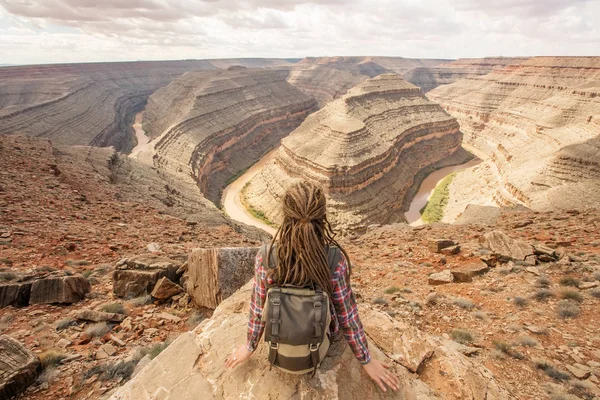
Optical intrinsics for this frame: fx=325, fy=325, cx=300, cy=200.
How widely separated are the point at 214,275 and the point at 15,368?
10.5 feet

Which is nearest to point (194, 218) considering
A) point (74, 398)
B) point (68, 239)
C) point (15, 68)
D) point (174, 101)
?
point (68, 239)

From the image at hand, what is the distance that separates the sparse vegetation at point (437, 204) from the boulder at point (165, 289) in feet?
93.9

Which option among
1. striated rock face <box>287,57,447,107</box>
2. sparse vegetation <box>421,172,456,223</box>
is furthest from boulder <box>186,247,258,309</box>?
striated rock face <box>287,57,447,107</box>

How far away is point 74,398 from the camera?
167 inches

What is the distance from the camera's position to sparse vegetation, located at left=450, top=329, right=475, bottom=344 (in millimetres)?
5918

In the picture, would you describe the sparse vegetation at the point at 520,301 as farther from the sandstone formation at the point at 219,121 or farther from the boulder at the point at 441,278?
the sandstone formation at the point at 219,121

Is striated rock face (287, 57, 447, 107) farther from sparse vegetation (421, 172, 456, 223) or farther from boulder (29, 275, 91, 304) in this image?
boulder (29, 275, 91, 304)

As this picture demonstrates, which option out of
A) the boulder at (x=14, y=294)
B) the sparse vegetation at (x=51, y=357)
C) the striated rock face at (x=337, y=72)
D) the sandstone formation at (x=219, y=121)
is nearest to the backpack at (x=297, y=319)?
the sparse vegetation at (x=51, y=357)

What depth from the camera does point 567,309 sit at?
6.46 metres

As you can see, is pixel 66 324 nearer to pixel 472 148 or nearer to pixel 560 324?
pixel 560 324

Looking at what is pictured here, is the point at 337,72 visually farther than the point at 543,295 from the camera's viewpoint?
Yes

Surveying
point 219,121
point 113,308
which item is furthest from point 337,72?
point 113,308

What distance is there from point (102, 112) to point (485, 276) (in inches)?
2799

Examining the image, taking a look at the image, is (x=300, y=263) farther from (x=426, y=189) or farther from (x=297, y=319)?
(x=426, y=189)
